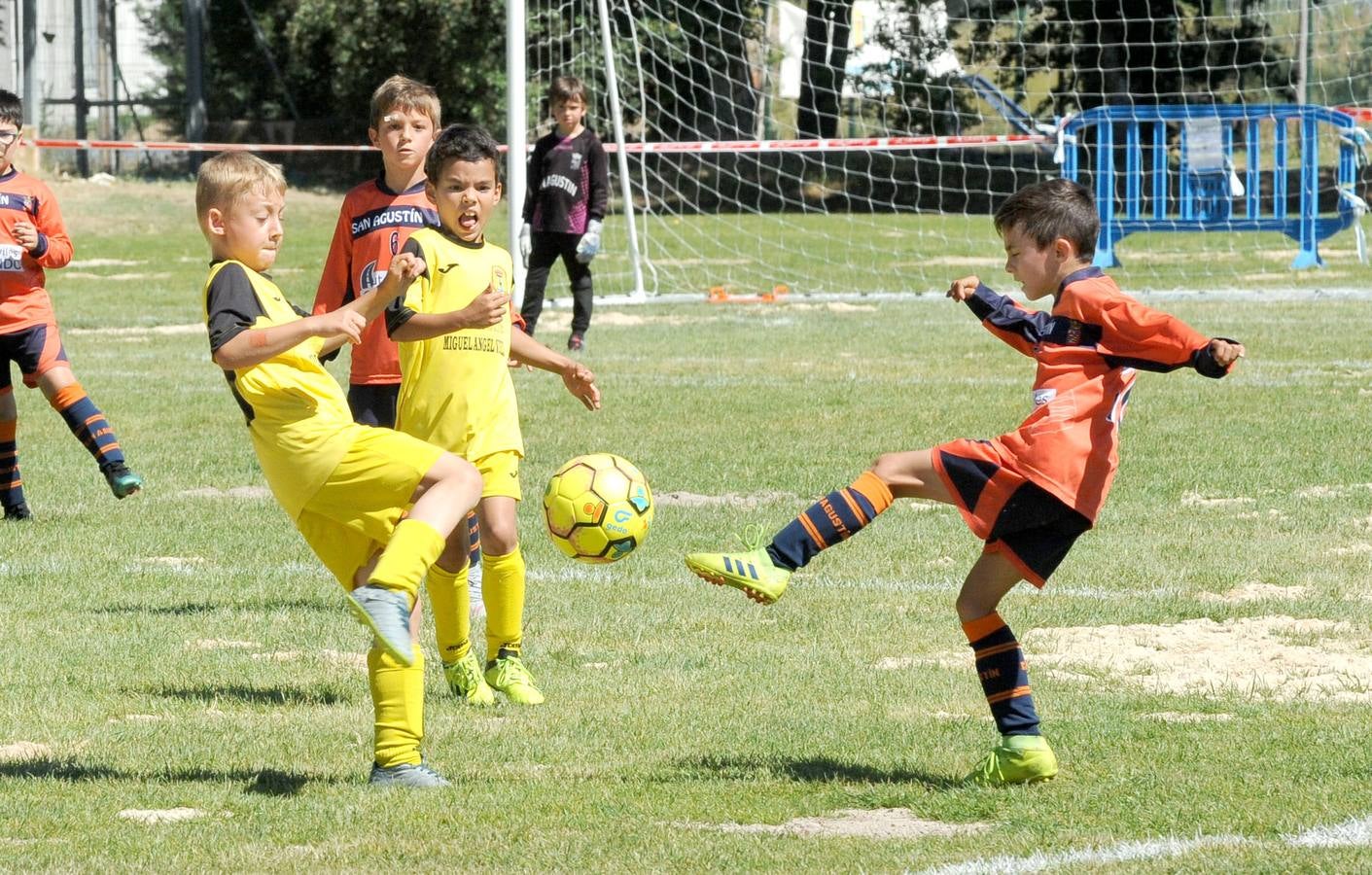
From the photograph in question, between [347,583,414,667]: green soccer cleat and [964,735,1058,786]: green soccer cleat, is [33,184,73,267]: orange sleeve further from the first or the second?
[964,735,1058,786]: green soccer cleat

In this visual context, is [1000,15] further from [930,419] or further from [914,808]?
[914,808]

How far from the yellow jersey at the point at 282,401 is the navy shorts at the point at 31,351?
4.72 metres

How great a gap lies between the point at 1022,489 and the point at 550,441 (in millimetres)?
6359

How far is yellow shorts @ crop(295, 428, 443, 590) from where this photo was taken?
4.78m

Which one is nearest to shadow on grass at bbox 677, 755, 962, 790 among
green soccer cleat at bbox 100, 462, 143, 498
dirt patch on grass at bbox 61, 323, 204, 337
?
green soccer cleat at bbox 100, 462, 143, 498

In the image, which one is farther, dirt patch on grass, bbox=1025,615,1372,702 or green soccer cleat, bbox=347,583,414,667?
dirt patch on grass, bbox=1025,615,1372,702

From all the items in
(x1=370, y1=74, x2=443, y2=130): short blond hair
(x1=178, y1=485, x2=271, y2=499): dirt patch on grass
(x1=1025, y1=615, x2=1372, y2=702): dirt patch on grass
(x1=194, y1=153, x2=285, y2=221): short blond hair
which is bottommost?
(x1=1025, y1=615, x2=1372, y2=702): dirt patch on grass

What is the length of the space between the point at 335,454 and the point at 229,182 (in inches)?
31.4

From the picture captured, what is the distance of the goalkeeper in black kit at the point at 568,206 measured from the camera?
15297 mm

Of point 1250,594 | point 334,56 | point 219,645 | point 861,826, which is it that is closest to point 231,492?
point 219,645

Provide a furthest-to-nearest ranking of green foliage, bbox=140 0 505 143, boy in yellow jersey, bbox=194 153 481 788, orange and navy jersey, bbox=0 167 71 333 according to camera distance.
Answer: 1. green foliage, bbox=140 0 505 143
2. orange and navy jersey, bbox=0 167 71 333
3. boy in yellow jersey, bbox=194 153 481 788

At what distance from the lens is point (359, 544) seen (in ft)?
16.7

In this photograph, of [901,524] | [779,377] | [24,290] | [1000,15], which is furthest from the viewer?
[1000,15]

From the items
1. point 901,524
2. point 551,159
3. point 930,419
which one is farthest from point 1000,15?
point 901,524
